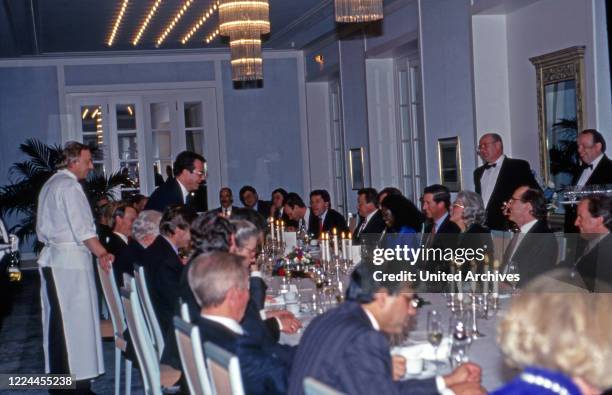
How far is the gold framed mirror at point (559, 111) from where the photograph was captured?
722 cm

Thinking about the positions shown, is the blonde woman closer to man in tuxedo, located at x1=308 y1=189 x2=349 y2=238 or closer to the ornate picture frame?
man in tuxedo, located at x1=308 y1=189 x2=349 y2=238

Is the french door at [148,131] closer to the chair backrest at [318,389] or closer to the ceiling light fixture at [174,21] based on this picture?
the ceiling light fixture at [174,21]

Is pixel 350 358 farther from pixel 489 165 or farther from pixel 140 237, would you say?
pixel 489 165

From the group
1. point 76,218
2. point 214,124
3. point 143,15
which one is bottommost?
point 76,218

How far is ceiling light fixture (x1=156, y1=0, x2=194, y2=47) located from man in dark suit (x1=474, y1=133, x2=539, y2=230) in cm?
421

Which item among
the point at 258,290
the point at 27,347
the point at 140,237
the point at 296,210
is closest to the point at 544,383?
the point at 258,290

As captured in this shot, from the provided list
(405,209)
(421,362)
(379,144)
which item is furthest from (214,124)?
(421,362)

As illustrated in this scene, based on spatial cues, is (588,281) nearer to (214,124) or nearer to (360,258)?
(360,258)

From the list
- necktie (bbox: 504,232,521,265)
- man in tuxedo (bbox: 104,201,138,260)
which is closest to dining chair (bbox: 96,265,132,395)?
man in tuxedo (bbox: 104,201,138,260)

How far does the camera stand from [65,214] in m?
5.87

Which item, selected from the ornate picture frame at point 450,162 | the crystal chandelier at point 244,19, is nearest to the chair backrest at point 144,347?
the crystal chandelier at point 244,19

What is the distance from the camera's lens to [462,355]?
324cm

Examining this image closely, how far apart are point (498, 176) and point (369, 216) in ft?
3.79

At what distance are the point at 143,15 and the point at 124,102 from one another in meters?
3.76
